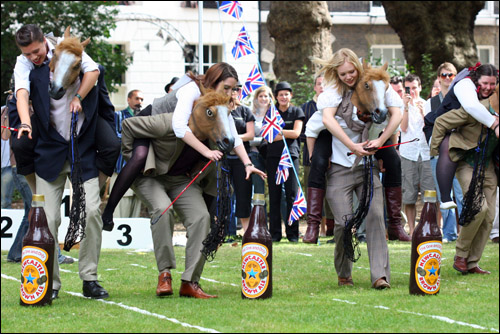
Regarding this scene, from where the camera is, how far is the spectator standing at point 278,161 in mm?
12938

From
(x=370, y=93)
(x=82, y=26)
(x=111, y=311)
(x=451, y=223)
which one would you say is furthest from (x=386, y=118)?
(x=82, y=26)

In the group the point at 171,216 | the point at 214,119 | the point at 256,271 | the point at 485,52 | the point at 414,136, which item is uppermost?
the point at 485,52

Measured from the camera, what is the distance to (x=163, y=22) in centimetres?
3039

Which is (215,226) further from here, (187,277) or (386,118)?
(386,118)

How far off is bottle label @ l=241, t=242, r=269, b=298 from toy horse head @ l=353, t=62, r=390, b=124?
1661 mm

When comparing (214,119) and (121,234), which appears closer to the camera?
(214,119)

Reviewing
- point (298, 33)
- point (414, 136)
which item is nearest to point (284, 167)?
point (414, 136)

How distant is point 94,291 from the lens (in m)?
7.63

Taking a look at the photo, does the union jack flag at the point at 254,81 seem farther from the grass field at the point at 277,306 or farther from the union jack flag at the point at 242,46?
the grass field at the point at 277,306

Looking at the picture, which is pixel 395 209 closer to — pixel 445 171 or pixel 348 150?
pixel 445 171

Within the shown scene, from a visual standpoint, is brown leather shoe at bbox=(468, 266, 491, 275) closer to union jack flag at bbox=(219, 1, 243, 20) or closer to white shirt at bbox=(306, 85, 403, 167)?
white shirt at bbox=(306, 85, 403, 167)

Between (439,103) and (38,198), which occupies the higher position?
(439,103)

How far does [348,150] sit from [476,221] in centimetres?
165

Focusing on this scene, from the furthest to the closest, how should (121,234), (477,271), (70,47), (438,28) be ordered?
(438,28)
(121,234)
(477,271)
(70,47)
